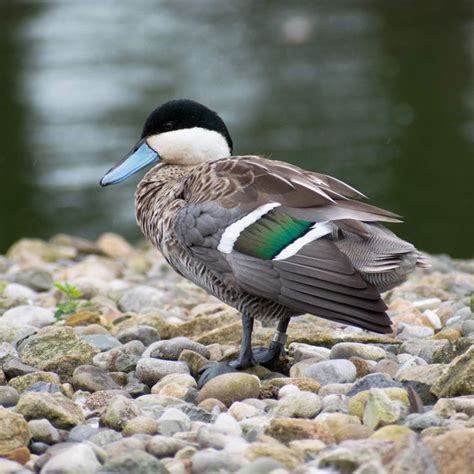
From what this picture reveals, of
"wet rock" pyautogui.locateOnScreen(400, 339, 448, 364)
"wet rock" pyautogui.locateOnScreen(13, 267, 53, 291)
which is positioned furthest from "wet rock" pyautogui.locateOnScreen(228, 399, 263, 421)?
"wet rock" pyautogui.locateOnScreen(13, 267, 53, 291)

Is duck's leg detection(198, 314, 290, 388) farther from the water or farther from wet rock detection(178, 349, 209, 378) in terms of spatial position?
the water

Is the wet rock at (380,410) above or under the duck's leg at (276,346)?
above

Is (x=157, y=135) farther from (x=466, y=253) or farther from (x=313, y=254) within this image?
(x=466, y=253)

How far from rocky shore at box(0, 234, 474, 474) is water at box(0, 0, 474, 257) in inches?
222

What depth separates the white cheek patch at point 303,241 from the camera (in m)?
4.88

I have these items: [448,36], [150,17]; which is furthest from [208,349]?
[150,17]

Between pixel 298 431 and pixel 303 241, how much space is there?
3.54ft

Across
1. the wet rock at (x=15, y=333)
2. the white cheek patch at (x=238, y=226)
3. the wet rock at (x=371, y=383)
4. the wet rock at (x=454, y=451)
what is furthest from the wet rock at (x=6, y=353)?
the wet rock at (x=454, y=451)

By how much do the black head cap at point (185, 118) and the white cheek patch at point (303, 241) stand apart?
1368mm

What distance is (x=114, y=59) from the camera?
1933cm

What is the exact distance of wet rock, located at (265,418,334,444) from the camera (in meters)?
4.01

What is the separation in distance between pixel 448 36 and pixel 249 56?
11.3ft

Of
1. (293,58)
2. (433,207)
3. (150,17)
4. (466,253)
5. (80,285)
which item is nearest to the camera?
(80,285)

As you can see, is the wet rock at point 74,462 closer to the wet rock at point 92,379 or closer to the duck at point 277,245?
the wet rock at point 92,379
